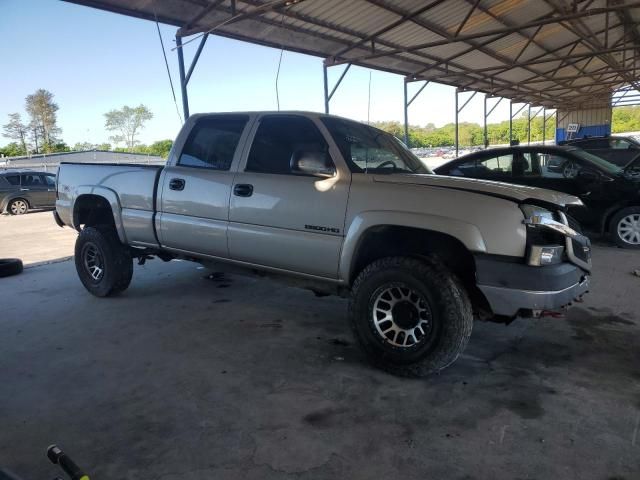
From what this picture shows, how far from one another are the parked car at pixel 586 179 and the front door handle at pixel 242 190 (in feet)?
17.4

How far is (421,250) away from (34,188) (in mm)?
17337

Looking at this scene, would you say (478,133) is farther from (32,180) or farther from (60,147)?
(32,180)

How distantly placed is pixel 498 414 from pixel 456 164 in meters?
6.19

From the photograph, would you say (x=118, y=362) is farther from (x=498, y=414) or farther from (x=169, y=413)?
(x=498, y=414)

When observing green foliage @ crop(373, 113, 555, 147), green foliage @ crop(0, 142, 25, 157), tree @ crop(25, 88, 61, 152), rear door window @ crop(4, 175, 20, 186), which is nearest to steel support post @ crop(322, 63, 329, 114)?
rear door window @ crop(4, 175, 20, 186)

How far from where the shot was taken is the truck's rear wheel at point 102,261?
5.24 metres

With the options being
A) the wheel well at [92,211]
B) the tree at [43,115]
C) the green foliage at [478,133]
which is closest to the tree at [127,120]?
the tree at [43,115]

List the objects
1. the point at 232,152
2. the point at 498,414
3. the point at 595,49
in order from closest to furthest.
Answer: the point at 498,414, the point at 232,152, the point at 595,49

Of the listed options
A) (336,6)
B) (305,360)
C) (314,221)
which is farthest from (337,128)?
(336,6)

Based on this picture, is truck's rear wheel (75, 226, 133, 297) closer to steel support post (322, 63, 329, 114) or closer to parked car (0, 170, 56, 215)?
steel support post (322, 63, 329, 114)

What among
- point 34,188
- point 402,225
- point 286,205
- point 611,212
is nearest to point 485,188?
point 402,225

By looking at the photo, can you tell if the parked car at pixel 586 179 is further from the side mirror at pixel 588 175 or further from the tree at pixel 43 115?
the tree at pixel 43 115

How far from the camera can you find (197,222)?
4398mm

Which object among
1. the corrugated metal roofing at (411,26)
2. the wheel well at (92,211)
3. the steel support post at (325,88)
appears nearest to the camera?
the wheel well at (92,211)
